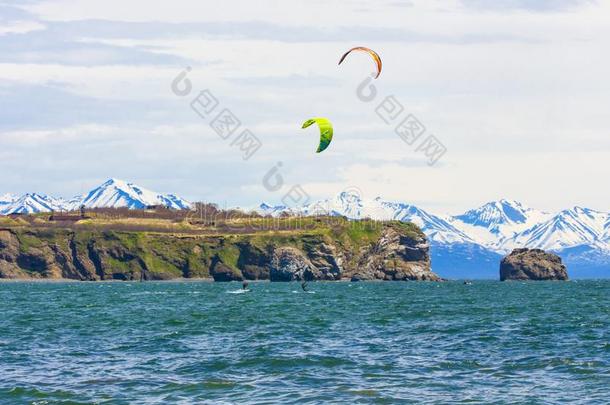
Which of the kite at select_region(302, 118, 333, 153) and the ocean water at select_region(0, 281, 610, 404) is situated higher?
the kite at select_region(302, 118, 333, 153)

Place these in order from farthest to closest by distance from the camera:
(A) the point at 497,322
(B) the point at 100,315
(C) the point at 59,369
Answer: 1. (B) the point at 100,315
2. (A) the point at 497,322
3. (C) the point at 59,369

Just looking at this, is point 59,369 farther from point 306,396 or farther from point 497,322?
point 497,322

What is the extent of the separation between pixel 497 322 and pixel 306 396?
43766mm

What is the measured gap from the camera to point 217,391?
43.4m

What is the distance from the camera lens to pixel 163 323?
82875 millimetres

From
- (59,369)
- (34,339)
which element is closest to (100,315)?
(34,339)

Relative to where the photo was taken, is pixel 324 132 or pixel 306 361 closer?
pixel 306 361

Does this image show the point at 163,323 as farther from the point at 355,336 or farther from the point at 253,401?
the point at 253,401

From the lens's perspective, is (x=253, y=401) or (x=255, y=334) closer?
(x=253, y=401)

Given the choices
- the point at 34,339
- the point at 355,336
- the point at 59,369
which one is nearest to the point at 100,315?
the point at 34,339

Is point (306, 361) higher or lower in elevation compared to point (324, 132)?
lower

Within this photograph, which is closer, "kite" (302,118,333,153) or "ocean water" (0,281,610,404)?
"ocean water" (0,281,610,404)

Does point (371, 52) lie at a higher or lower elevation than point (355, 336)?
higher

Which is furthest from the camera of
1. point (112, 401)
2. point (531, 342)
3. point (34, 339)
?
point (34, 339)
